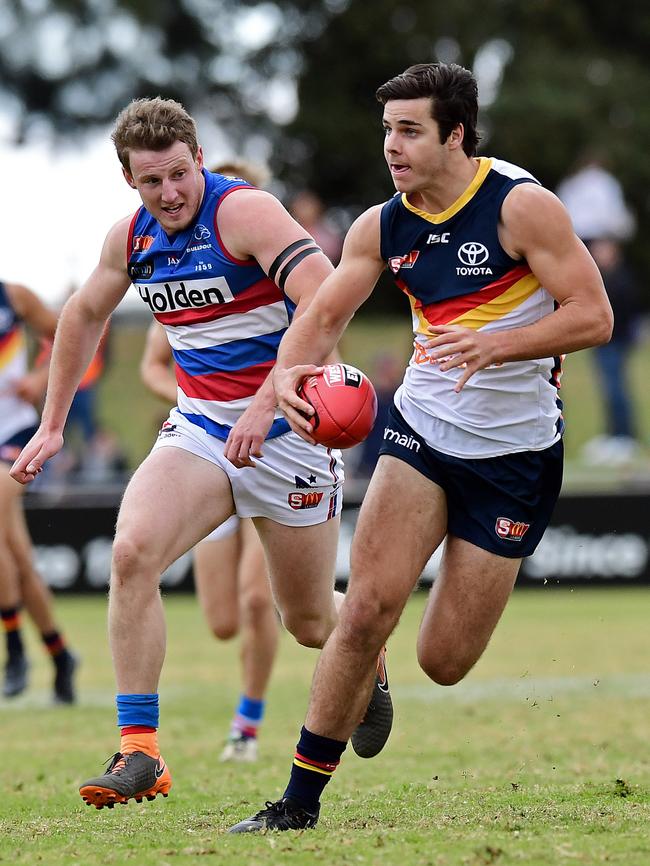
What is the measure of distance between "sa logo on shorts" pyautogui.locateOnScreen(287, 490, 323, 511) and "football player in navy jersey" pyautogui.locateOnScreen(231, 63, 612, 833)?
0.57 m

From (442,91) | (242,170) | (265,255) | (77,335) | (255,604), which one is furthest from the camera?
(242,170)

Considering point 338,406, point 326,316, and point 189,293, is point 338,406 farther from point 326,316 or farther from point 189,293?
point 189,293

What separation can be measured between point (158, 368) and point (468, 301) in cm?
346

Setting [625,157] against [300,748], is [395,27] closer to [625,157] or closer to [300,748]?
[625,157]

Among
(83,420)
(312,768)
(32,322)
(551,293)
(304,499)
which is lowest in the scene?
(83,420)

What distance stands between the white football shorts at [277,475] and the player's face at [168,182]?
871 millimetres

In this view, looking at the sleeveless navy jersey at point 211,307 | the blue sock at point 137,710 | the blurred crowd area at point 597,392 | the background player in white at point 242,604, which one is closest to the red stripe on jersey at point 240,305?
the sleeveless navy jersey at point 211,307

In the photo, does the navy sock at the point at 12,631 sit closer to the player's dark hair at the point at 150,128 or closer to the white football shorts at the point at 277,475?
the white football shorts at the point at 277,475

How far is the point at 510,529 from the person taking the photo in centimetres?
575

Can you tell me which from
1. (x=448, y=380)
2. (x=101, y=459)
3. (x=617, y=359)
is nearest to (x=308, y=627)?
(x=448, y=380)

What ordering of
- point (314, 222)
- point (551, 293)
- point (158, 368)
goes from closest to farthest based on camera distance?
point (551, 293) < point (158, 368) < point (314, 222)

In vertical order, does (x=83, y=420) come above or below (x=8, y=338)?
below

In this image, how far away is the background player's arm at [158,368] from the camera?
8578 millimetres

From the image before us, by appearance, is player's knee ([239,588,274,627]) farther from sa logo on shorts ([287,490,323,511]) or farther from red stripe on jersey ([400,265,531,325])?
red stripe on jersey ([400,265,531,325])
